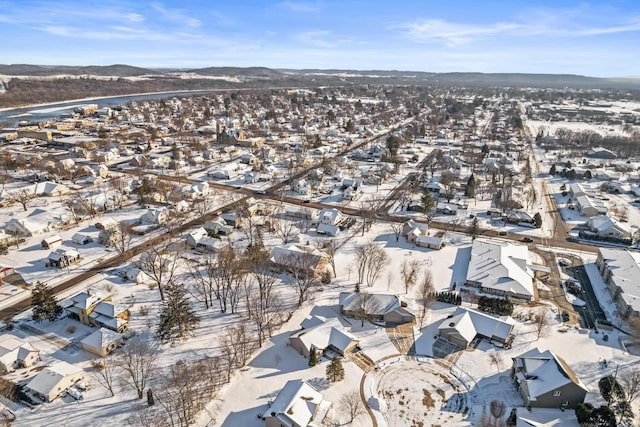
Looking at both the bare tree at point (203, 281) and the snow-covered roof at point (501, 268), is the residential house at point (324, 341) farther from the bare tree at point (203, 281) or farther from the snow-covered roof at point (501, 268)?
the snow-covered roof at point (501, 268)

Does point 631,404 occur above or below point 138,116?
below

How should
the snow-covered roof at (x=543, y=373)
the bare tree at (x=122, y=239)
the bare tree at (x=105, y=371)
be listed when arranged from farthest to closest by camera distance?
1. the bare tree at (x=122, y=239)
2. the bare tree at (x=105, y=371)
3. the snow-covered roof at (x=543, y=373)

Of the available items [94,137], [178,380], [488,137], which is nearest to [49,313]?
[178,380]

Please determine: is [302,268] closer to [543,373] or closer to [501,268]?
[501,268]

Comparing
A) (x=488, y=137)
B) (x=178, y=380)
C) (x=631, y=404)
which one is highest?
(x=488, y=137)

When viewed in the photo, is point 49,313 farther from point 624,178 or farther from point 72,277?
point 624,178

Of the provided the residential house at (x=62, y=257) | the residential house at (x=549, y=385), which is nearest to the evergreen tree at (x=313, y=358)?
the residential house at (x=549, y=385)
